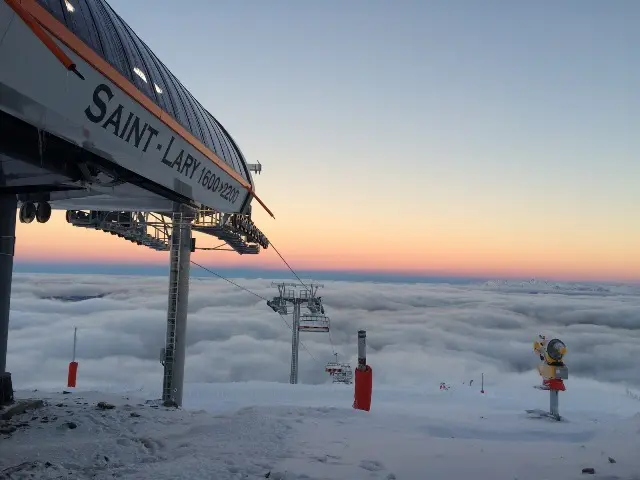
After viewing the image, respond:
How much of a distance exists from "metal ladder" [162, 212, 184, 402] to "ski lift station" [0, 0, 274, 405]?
3 centimetres

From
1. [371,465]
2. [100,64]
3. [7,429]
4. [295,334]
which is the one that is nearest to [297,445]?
[371,465]

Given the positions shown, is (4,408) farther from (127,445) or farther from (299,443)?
(299,443)

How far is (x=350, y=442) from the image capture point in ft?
25.5

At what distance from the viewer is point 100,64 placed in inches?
210

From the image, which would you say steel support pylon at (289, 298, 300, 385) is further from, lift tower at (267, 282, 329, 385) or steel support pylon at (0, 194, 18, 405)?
steel support pylon at (0, 194, 18, 405)

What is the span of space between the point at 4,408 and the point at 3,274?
2.96m

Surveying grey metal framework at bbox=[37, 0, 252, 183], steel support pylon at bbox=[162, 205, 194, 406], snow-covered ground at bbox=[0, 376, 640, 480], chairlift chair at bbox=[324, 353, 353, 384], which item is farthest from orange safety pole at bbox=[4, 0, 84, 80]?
chairlift chair at bbox=[324, 353, 353, 384]

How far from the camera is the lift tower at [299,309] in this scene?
36656 millimetres

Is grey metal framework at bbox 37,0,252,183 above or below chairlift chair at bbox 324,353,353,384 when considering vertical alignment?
above

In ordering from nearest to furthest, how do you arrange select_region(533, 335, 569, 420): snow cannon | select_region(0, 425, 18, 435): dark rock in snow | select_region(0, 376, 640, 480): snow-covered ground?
select_region(0, 376, 640, 480): snow-covered ground, select_region(0, 425, 18, 435): dark rock in snow, select_region(533, 335, 569, 420): snow cannon

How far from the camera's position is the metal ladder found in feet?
41.5

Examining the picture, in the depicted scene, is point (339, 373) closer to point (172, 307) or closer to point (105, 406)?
point (172, 307)

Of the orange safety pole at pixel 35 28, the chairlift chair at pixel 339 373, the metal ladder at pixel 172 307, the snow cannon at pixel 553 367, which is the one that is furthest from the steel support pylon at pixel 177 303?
the chairlift chair at pixel 339 373

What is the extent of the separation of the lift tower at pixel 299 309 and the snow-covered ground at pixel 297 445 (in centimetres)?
2596
